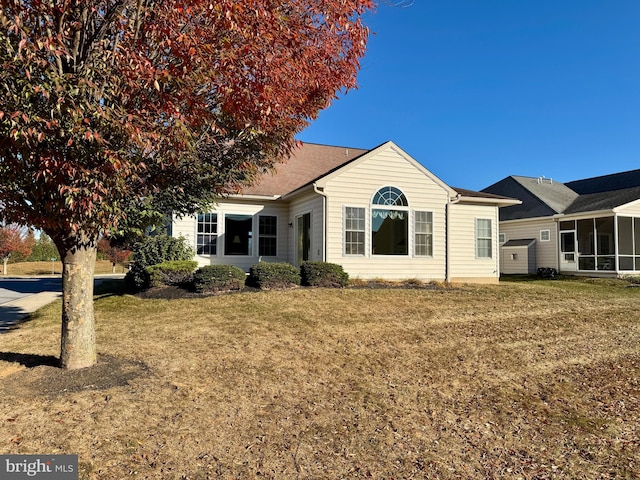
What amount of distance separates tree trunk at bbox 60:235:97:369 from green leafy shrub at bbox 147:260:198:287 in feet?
23.0

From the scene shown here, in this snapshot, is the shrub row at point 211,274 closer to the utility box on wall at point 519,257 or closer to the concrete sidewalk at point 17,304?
the concrete sidewalk at point 17,304

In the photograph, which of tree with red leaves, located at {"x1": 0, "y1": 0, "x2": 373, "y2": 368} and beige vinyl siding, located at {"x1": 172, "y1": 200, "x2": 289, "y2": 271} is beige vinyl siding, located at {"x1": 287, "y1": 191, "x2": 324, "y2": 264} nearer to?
beige vinyl siding, located at {"x1": 172, "y1": 200, "x2": 289, "y2": 271}

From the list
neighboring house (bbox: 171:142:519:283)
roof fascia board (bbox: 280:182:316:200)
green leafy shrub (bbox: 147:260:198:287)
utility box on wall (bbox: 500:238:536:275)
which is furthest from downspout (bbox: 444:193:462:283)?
utility box on wall (bbox: 500:238:536:275)

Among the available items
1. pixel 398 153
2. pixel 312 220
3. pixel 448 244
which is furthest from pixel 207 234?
pixel 448 244

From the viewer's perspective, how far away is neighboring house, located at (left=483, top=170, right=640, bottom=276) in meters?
19.8

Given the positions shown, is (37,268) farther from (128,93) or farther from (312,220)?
(128,93)

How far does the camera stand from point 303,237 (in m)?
15.7

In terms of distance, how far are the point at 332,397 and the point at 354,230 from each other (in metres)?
9.45

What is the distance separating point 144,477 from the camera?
3.25 meters

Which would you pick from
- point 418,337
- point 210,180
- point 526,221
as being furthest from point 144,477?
point 526,221

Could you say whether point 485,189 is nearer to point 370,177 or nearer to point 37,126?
point 370,177

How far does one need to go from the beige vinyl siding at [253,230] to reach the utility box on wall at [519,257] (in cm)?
1295

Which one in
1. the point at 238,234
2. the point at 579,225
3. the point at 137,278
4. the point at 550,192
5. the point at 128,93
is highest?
the point at 550,192

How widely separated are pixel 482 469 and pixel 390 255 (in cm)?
1117
